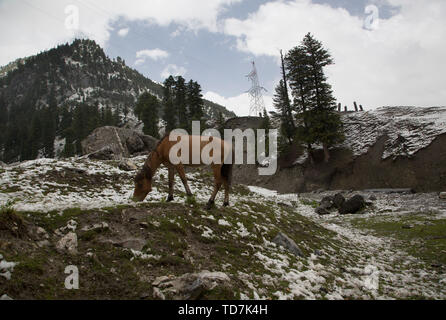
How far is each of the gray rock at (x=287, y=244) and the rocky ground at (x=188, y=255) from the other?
3 centimetres

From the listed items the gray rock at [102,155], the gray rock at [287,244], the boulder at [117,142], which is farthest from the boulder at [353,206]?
the boulder at [117,142]

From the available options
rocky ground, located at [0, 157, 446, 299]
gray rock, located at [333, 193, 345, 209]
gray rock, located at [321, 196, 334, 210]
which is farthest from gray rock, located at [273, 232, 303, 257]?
gray rock, located at [333, 193, 345, 209]

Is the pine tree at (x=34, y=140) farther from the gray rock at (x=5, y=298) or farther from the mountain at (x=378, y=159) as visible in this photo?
the gray rock at (x=5, y=298)

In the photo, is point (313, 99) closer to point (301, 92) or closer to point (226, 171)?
point (301, 92)

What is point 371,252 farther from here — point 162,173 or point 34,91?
point 34,91

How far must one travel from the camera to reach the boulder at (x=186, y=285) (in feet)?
12.9

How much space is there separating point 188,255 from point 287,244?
11.4ft

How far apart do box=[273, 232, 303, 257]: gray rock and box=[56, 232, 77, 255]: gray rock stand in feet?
17.5

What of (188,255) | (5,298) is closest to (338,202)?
(188,255)

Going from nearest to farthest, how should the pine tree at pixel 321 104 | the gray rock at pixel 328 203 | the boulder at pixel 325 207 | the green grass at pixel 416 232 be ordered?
the green grass at pixel 416 232, the boulder at pixel 325 207, the gray rock at pixel 328 203, the pine tree at pixel 321 104

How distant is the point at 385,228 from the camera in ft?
44.4

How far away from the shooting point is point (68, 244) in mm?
4797

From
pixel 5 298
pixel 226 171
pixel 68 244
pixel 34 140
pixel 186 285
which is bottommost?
pixel 186 285

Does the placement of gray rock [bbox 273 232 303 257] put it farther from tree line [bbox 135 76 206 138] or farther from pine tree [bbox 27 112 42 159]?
pine tree [bbox 27 112 42 159]
